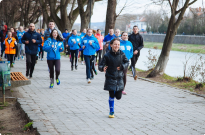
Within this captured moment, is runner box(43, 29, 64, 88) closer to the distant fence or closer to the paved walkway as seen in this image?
the paved walkway

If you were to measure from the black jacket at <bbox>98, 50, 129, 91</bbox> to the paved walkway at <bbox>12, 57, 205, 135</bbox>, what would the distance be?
613 millimetres

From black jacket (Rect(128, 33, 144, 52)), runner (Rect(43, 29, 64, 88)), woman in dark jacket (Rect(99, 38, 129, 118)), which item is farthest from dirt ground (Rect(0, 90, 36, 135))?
black jacket (Rect(128, 33, 144, 52))

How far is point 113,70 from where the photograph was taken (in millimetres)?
6168

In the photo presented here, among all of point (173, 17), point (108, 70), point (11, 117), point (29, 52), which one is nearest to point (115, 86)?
point (108, 70)

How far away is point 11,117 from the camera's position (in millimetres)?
6230

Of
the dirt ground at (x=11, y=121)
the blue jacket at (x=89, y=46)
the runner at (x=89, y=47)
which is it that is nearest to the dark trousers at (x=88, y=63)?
the runner at (x=89, y=47)

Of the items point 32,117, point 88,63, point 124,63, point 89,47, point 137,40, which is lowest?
point 32,117

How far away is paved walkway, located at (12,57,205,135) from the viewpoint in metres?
5.32

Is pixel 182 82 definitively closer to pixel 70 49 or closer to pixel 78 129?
pixel 70 49

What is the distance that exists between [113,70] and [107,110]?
1.04 metres

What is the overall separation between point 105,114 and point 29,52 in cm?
544

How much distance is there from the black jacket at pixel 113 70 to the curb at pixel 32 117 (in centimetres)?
147

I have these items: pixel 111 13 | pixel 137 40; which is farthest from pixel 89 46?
pixel 111 13

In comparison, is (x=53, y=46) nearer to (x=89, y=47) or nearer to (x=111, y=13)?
(x=89, y=47)
